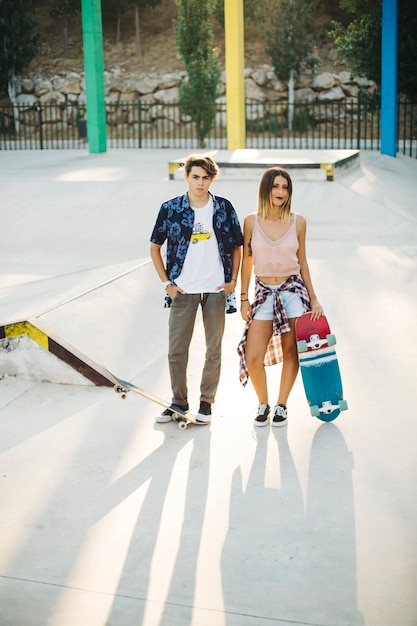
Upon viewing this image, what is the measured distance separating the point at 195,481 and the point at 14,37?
93.1 feet

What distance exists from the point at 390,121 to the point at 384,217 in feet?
22.4

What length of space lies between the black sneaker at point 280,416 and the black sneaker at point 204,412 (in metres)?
0.40

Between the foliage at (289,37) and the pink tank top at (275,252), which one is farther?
the foliage at (289,37)

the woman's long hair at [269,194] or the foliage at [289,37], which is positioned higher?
the foliage at [289,37]

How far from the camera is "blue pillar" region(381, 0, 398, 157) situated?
1695 cm

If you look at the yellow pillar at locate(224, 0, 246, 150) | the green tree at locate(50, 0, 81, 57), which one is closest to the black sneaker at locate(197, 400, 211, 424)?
the yellow pillar at locate(224, 0, 246, 150)

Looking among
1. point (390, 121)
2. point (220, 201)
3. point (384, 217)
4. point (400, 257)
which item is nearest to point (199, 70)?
point (390, 121)

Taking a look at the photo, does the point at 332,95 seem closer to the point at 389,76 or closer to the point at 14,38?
the point at 14,38

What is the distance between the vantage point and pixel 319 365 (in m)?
4.94

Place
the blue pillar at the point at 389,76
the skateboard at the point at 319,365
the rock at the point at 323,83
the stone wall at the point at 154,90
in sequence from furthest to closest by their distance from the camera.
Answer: the rock at the point at 323,83 < the stone wall at the point at 154,90 < the blue pillar at the point at 389,76 < the skateboard at the point at 319,365

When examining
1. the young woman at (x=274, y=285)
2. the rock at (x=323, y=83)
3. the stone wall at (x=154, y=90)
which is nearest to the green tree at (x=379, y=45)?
the stone wall at (x=154, y=90)

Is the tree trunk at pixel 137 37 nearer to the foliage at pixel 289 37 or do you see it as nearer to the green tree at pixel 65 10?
the green tree at pixel 65 10

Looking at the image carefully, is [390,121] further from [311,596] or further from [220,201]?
[311,596]

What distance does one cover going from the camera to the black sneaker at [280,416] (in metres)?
5.11
